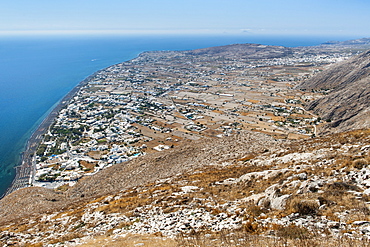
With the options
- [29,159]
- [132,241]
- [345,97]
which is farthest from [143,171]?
[345,97]

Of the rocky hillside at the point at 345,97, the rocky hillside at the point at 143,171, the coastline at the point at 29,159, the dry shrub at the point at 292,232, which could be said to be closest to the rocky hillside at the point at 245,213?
the dry shrub at the point at 292,232

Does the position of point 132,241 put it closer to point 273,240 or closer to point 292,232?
point 273,240

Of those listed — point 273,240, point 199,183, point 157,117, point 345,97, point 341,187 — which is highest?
point 341,187

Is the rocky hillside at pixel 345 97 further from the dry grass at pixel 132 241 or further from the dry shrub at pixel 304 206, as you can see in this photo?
the dry grass at pixel 132 241

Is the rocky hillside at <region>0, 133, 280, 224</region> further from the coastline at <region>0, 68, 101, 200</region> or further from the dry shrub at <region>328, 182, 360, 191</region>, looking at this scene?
the coastline at <region>0, 68, 101, 200</region>

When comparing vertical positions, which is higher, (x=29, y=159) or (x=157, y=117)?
(x=157, y=117)

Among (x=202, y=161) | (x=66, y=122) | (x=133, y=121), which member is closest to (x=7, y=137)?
(x=66, y=122)

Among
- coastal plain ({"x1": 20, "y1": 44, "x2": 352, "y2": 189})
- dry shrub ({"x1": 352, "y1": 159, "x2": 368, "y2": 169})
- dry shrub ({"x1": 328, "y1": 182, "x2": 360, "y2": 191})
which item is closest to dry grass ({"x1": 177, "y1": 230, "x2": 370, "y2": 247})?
dry shrub ({"x1": 328, "y1": 182, "x2": 360, "y2": 191})

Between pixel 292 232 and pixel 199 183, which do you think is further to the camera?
pixel 199 183
